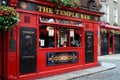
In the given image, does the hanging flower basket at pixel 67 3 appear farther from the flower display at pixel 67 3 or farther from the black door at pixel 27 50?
the black door at pixel 27 50

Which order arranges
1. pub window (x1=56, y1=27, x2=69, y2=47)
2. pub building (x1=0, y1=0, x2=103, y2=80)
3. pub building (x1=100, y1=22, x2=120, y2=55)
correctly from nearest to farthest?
pub building (x1=0, y1=0, x2=103, y2=80) < pub window (x1=56, y1=27, x2=69, y2=47) < pub building (x1=100, y1=22, x2=120, y2=55)

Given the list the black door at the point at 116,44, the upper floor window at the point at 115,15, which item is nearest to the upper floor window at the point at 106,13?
the upper floor window at the point at 115,15

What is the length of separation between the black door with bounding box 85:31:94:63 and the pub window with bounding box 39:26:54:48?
365 cm

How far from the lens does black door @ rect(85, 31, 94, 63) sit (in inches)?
754

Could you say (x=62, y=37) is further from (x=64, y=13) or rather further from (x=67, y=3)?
(x=67, y=3)

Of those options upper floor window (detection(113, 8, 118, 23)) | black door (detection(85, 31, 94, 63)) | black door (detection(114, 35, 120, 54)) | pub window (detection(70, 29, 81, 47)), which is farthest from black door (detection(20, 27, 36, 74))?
black door (detection(114, 35, 120, 54))

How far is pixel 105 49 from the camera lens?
34500 mm

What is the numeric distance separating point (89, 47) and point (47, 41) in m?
4.53

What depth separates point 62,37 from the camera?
Answer: 16938mm

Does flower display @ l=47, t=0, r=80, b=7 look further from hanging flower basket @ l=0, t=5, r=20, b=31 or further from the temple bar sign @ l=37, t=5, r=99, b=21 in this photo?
hanging flower basket @ l=0, t=5, r=20, b=31

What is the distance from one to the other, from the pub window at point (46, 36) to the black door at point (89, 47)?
12.0 feet

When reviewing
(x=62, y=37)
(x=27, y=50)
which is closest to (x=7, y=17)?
(x=27, y=50)

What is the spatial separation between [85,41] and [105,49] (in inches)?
623

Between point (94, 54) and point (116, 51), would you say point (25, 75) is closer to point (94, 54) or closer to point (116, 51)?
point (94, 54)
